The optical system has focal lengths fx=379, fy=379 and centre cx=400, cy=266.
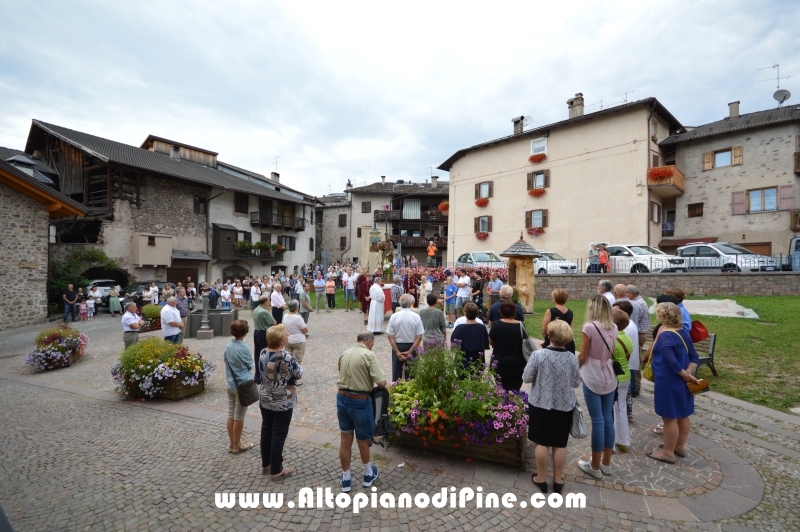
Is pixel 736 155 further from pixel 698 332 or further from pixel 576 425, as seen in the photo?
pixel 576 425

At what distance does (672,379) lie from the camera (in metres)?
4.39

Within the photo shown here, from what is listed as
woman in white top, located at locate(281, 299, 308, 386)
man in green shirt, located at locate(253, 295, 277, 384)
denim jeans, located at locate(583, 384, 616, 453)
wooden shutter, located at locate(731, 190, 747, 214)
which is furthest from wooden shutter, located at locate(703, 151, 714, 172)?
man in green shirt, located at locate(253, 295, 277, 384)

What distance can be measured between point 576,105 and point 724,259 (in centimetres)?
1569

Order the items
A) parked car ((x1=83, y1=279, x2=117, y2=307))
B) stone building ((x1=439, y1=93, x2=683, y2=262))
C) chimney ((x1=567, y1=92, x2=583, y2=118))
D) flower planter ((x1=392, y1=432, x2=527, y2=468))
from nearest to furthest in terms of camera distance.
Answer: flower planter ((x1=392, y1=432, x2=527, y2=468))
parked car ((x1=83, y1=279, x2=117, y2=307))
stone building ((x1=439, y1=93, x2=683, y2=262))
chimney ((x1=567, y1=92, x2=583, y2=118))

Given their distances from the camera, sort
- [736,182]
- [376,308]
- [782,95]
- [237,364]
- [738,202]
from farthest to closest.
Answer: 1. [782,95]
2. [736,182]
3. [738,202]
4. [376,308]
5. [237,364]

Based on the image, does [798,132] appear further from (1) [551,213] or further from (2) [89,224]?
(2) [89,224]

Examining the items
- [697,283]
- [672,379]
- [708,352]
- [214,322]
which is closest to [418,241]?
[697,283]

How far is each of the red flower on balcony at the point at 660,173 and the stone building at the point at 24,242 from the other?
98.9 feet

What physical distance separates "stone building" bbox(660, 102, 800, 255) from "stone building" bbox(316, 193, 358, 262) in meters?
32.1

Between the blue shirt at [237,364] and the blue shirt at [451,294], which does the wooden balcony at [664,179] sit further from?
the blue shirt at [237,364]

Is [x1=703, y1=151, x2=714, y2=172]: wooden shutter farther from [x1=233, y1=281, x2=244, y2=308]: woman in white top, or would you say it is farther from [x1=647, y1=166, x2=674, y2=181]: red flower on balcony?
[x1=233, y1=281, x2=244, y2=308]: woman in white top

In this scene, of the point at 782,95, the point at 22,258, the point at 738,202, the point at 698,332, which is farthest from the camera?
the point at 782,95

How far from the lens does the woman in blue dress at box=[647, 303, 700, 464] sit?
4.32 metres

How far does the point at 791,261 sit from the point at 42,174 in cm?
4187
